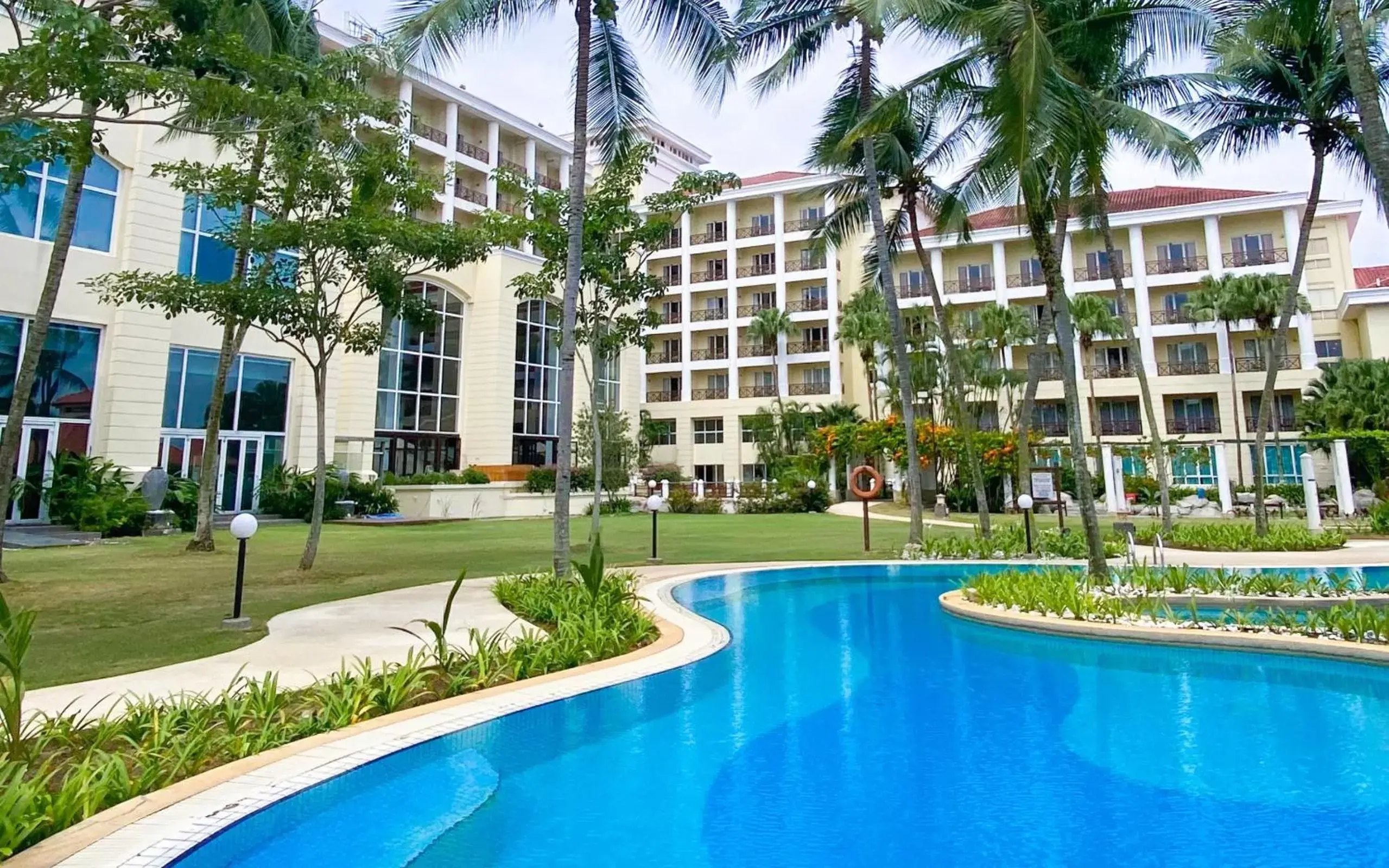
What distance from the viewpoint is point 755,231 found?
153 feet

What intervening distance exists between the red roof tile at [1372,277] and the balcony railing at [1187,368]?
7.44 metres

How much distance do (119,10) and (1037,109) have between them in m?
9.56

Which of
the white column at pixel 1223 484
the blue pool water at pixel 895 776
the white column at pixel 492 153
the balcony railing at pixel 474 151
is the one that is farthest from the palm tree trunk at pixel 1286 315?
the balcony railing at pixel 474 151

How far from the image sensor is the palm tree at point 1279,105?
40.7 feet

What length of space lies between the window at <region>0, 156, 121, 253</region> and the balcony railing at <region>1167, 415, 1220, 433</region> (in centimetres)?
4421

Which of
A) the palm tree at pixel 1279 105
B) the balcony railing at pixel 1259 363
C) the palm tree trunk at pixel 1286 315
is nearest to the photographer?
the palm tree at pixel 1279 105

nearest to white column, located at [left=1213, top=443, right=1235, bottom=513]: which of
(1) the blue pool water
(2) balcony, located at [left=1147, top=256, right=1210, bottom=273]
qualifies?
(2) balcony, located at [left=1147, top=256, right=1210, bottom=273]

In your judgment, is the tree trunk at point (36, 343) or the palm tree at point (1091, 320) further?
the palm tree at point (1091, 320)

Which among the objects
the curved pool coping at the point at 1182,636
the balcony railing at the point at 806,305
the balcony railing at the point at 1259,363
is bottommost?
the curved pool coping at the point at 1182,636

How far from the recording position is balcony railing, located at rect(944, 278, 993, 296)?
4134 cm

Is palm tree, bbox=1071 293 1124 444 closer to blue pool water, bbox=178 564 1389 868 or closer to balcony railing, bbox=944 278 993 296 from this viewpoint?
balcony railing, bbox=944 278 993 296

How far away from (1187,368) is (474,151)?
38908 millimetres

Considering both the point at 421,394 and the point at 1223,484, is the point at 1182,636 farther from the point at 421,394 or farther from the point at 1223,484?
the point at 421,394

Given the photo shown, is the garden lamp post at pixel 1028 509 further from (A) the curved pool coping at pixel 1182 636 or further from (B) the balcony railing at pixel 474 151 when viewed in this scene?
(B) the balcony railing at pixel 474 151
